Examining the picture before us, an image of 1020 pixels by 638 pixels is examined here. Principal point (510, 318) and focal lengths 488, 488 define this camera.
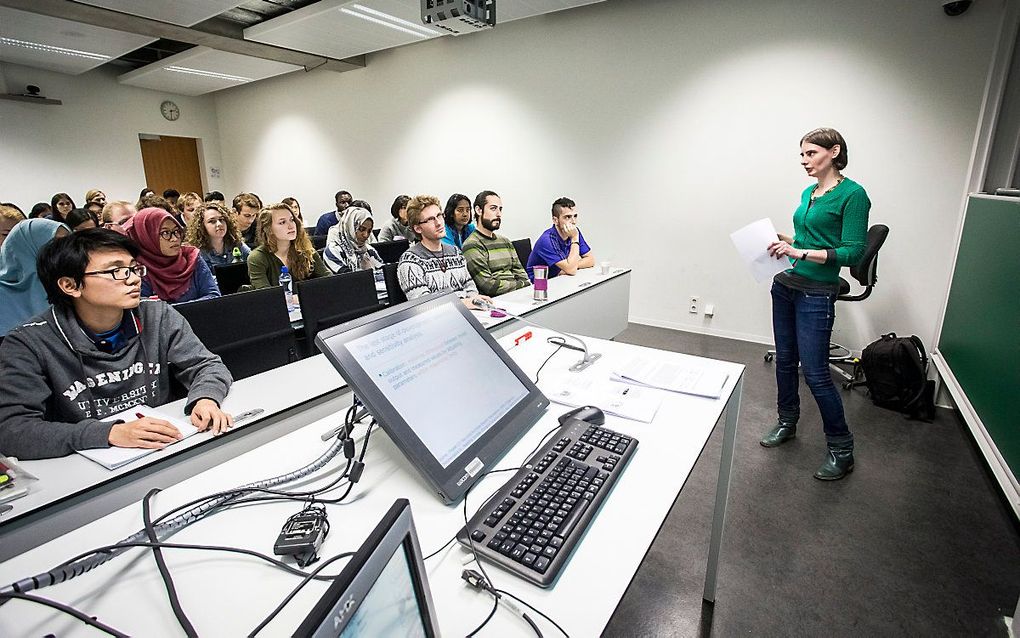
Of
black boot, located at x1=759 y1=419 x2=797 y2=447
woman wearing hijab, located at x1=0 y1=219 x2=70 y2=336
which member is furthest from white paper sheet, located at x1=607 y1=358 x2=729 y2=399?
woman wearing hijab, located at x1=0 y1=219 x2=70 y2=336

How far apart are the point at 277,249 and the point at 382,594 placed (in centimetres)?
303

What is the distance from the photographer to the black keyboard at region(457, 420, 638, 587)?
0.76 metres

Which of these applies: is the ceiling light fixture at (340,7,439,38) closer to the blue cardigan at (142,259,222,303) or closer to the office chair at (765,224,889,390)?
the blue cardigan at (142,259,222,303)

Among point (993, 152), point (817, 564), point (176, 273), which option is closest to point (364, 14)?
point (176, 273)

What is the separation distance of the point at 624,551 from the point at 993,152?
3875mm

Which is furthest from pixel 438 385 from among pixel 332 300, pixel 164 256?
pixel 164 256

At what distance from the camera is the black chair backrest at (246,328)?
189cm

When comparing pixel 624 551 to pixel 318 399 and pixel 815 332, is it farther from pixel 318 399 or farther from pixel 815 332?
pixel 815 332

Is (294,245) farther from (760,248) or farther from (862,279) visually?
(862,279)

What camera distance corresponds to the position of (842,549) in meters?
1.88

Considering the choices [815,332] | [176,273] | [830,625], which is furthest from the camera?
[176,273]

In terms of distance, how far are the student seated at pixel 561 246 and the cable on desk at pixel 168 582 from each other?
9.66ft

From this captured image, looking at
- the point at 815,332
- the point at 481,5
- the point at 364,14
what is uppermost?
the point at 364,14

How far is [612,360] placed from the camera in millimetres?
1655
